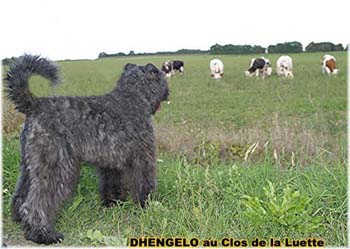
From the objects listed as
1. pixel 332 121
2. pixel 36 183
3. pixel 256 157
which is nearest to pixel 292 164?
pixel 256 157

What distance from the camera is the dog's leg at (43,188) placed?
15.1ft

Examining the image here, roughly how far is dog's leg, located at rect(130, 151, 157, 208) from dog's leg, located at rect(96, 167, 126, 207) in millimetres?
204

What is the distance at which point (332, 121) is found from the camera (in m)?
9.34

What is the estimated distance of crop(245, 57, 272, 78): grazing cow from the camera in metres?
25.6

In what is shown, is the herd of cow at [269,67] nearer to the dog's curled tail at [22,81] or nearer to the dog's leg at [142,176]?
the dog's leg at [142,176]

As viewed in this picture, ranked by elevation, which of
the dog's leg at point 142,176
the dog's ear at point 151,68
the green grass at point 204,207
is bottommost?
the green grass at point 204,207

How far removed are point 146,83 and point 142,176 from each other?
97 centimetres

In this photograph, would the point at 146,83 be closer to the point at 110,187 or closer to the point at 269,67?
the point at 110,187

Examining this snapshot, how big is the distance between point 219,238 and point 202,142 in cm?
268

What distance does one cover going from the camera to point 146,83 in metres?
5.36

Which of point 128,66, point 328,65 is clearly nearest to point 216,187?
point 128,66

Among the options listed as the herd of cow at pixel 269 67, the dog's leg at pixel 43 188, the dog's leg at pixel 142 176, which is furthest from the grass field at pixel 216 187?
the herd of cow at pixel 269 67

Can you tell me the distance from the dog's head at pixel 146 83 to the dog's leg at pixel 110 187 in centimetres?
81

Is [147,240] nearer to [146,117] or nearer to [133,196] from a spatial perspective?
[133,196]
